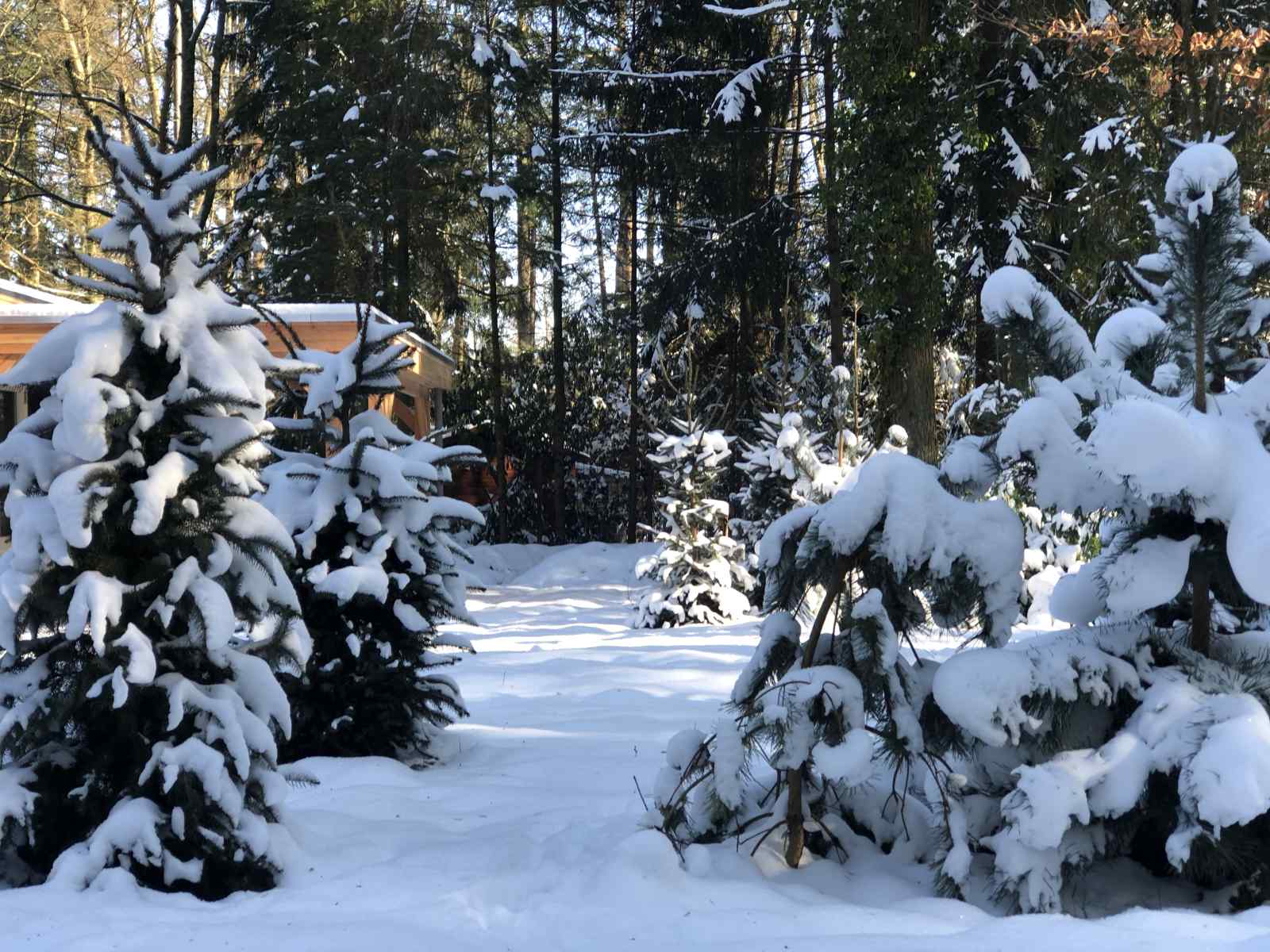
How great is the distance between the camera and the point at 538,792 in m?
4.20

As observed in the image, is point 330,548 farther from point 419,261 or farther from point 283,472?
point 419,261

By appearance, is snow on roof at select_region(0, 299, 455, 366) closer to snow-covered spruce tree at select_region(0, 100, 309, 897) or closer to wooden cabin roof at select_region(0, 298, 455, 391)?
wooden cabin roof at select_region(0, 298, 455, 391)

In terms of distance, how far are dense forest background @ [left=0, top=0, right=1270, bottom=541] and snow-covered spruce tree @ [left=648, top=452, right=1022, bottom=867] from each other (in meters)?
6.81

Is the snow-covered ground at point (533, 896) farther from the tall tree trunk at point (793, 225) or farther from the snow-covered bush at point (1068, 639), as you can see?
the tall tree trunk at point (793, 225)

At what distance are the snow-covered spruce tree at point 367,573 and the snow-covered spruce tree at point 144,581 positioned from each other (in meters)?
1.24

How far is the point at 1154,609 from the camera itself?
3348mm

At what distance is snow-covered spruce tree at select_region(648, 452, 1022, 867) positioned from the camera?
3.02 m

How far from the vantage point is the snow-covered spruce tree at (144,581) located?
3.02m

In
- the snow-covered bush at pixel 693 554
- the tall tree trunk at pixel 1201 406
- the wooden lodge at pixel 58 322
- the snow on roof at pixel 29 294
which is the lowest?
the snow-covered bush at pixel 693 554

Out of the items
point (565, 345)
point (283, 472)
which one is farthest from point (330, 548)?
point (565, 345)

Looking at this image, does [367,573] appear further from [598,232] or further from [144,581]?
[598,232]

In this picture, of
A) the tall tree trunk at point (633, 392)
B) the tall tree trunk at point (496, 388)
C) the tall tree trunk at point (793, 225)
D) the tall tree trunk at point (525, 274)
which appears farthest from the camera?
the tall tree trunk at point (525, 274)

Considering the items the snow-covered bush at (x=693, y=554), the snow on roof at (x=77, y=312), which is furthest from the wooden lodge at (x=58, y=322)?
the snow-covered bush at (x=693, y=554)

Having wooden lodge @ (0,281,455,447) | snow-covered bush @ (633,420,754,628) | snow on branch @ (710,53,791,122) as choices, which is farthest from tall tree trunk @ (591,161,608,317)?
snow-covered bush @ (633,420,754,628)
